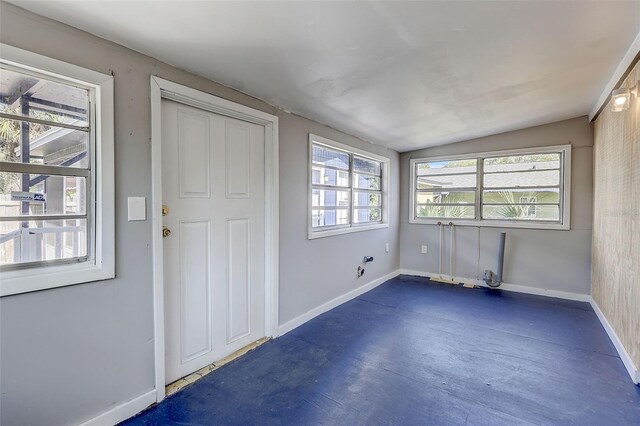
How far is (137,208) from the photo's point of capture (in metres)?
1.75

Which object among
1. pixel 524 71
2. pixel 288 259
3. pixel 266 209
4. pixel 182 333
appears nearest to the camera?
pixel 182 333

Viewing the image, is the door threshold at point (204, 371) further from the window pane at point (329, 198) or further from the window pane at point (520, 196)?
the window pane at point (520, 196)

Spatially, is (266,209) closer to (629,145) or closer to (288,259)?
(288,259)

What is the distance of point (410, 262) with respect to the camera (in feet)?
16.8

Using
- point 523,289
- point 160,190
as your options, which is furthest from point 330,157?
point 523,289

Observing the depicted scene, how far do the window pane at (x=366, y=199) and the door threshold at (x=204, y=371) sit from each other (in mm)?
2183

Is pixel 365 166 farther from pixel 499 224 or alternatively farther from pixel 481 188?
pixel 499 224

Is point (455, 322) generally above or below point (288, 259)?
below

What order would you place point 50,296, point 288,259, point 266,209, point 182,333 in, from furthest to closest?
point 288,259, point 266,209, point 182,333, point 50,296

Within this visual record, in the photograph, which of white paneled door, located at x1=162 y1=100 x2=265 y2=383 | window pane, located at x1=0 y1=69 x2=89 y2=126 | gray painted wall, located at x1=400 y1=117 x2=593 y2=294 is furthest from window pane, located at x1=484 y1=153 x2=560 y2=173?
window pane, located at x1=0 y1=69 x2=89 y2=126

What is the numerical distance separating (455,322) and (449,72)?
240cm

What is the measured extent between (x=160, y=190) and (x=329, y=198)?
2019mm

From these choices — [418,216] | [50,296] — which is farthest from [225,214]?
[418,216]

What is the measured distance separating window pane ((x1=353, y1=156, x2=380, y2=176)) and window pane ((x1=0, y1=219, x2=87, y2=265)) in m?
3.05
